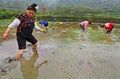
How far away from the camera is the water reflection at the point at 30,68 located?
20.1ft

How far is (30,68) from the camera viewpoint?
684 centimetres

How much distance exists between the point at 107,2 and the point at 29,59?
1902 inches

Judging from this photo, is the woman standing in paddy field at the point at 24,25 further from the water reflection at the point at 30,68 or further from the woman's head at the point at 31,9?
the water reflection at the point at 30,68

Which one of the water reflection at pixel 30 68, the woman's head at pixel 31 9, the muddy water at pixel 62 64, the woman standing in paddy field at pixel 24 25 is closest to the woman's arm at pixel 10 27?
the woman standing in paddy field at pixel 24 25

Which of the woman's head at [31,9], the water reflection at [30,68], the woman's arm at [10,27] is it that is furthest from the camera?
the woman's head at [31,9]

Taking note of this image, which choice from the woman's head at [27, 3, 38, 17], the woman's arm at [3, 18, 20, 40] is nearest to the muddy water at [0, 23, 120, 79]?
the woman's arm at [3, 18, 20, 40]

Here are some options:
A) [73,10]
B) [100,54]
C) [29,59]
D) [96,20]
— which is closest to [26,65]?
[29,59]

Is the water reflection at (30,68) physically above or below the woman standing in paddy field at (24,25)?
below

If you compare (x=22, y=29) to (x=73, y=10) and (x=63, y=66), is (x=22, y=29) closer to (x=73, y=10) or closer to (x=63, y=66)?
(x=63, y=66)

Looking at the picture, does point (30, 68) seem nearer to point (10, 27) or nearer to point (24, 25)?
point (10, 27)

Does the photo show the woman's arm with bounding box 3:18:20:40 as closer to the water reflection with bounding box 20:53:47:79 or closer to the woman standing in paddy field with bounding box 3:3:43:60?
the woman standing in paddy field with bounding box 3:3:43:60

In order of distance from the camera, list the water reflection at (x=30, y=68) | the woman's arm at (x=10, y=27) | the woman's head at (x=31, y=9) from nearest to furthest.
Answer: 1. the water reflection at (x=30, y=68)
2. the woman's arm at (x=10, y=27)
3. the woman's head at (x=31, y=9)

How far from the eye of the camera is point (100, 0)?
179 ft

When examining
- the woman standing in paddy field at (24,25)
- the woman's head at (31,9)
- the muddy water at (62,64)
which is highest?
the woman's head at (31,9)
